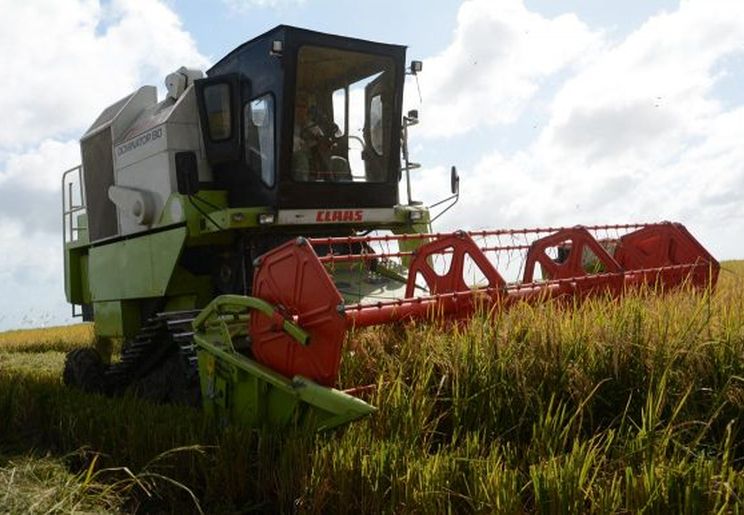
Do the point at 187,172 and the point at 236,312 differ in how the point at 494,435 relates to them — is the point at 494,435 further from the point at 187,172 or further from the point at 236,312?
the point at 187,172

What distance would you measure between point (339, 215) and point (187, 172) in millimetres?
1174

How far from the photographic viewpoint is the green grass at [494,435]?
7.68ft

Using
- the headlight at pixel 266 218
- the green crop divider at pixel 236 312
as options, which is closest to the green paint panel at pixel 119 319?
the headlight at pixel 266 218

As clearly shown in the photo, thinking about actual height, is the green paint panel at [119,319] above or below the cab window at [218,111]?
below

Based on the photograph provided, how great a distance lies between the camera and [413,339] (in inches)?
143

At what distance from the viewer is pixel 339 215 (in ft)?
18.0

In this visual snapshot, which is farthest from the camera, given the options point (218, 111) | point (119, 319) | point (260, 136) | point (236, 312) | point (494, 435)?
point (119, 319)

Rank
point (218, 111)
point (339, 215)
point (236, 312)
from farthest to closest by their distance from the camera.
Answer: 1. point (218, 111)
2. point (339, 215)
3. point (236, 312)

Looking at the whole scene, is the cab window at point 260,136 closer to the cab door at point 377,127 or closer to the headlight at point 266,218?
the headlight at point 266,218

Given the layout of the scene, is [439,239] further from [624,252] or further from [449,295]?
[624,252]

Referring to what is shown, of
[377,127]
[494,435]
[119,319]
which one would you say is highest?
[377,127]

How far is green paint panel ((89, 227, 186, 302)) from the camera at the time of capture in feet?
18.6

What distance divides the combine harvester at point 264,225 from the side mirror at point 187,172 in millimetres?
10

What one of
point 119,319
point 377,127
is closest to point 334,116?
point 377,127
